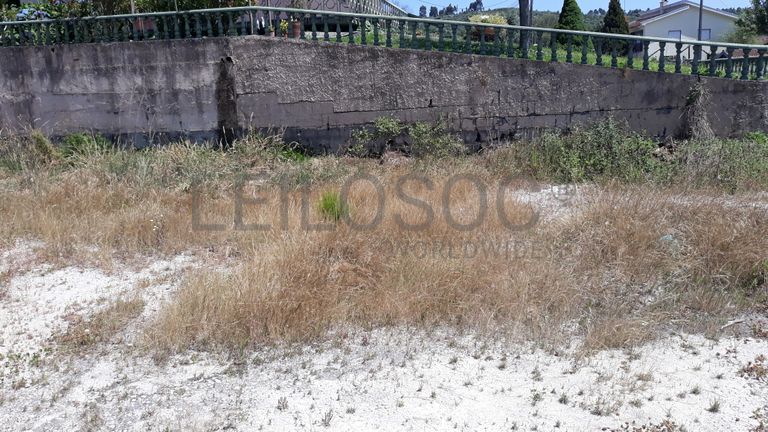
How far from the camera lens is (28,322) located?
13.7 feet

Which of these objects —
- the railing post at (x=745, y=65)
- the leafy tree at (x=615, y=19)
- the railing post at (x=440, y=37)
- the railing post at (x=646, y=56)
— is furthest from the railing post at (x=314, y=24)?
the leafy tree at (x=615, y=19)

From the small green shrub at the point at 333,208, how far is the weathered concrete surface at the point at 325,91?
3.02 metres

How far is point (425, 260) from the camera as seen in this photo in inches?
184

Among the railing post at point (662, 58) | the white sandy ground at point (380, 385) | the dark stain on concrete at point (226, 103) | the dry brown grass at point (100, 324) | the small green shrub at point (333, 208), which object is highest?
the railing post at point (662, 58)

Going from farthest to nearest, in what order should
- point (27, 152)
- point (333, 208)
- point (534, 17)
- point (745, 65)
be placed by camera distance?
1. point (534, 17)
2. point (27, 152)
3. point (745, 65)
4. point (333, 208)

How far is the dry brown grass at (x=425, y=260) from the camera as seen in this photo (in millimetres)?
4035

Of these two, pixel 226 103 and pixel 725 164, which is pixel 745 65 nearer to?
pixel 725 164

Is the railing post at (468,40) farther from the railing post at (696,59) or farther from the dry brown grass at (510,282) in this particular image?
the dry brown grass at (510,282)

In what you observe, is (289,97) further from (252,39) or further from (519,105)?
(519,105)

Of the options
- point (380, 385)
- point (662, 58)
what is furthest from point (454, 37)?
point (380, 385)

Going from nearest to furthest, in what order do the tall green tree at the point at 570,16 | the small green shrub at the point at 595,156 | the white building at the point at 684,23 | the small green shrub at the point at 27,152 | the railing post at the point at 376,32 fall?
the small green shrub at the point at 595,156
the small green shrub at the point at 27,152
the railing post at the point at 376,32
the tall green tree at the point at 570,16
the white building at the point at 684,23

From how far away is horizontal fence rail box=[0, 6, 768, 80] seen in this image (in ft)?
26.0

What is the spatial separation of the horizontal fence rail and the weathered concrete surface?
0.16m

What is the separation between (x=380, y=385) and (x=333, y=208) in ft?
7.60
